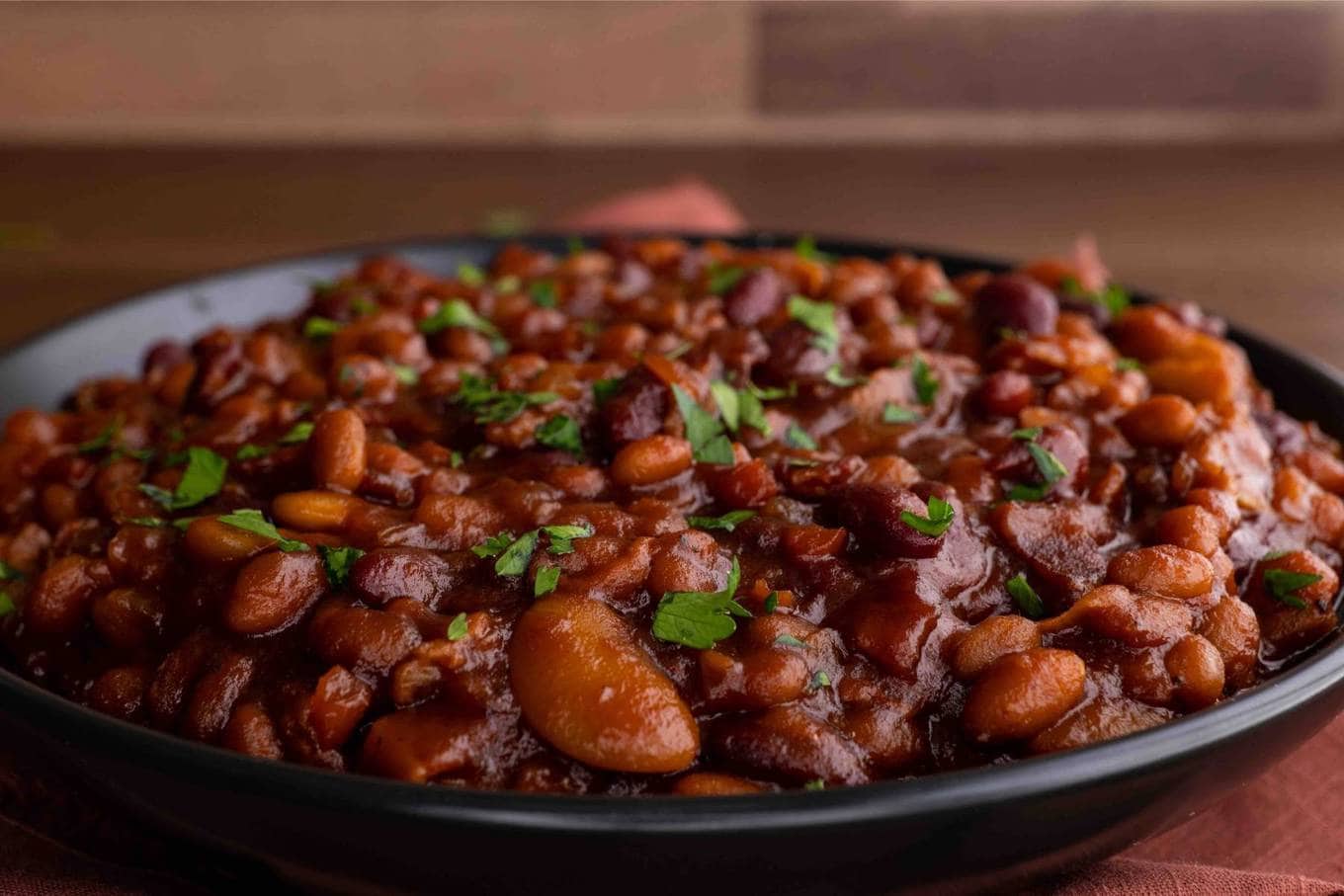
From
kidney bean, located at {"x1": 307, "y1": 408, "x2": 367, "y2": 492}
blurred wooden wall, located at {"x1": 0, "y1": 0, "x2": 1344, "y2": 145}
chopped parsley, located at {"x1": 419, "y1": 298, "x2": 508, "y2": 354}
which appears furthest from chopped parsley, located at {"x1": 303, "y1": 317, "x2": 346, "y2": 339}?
blurred wooden wall, located at {"x1": 0, "y1": 0, "x2": 1344, "y2": 145}

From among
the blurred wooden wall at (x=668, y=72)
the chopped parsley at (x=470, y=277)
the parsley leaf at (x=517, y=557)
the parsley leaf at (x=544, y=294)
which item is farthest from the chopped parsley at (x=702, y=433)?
the blurred wooden wall at (x=668, y=72)

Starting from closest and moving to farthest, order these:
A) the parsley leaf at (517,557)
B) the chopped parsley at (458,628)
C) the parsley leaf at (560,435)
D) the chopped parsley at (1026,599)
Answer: the chopped parsley at (458,628) < the parsley leaf at (517,557) < the chopped parsley at (1026,599) < the parsley leaf at (560,435)

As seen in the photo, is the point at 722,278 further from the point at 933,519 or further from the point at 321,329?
the point at 933,519

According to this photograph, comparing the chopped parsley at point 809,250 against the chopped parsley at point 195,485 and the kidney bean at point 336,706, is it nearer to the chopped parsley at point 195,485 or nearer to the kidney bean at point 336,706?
the chopped parsley at point 195,485

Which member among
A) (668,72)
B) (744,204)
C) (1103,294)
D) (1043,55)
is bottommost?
(744,204)

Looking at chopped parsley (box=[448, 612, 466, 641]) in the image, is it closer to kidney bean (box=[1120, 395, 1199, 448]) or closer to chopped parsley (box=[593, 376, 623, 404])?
chopped parsley (box=[593, 376, 623, 404])

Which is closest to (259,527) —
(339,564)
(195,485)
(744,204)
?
(339,564)
